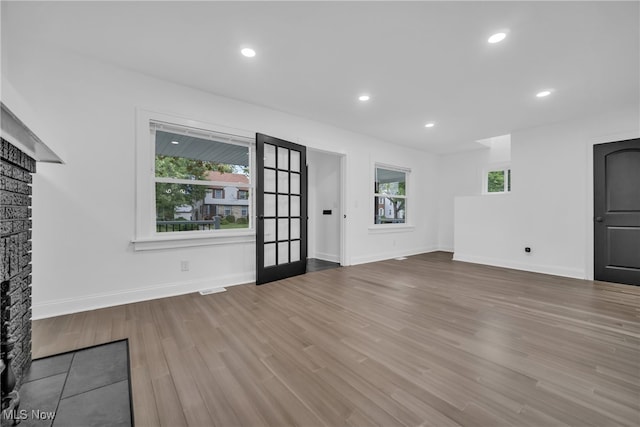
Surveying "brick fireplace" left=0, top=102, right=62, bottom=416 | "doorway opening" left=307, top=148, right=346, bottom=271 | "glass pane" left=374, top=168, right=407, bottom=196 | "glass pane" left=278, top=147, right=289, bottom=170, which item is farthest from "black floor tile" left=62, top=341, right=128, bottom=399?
"glass pane" left=374, top=168, right=407, bottom=196

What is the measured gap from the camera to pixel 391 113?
13.8 feet

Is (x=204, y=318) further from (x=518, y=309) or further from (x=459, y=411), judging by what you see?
(x=518, y=309)

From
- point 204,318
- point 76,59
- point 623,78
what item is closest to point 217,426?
point 204,318

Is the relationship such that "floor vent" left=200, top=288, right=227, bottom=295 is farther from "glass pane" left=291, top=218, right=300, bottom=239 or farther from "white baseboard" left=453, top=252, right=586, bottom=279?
"white baseboard" left=453, top=252, right=586, bottom=279

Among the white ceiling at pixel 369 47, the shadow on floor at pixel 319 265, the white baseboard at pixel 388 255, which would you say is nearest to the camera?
the white ceiling at pixel 369 47

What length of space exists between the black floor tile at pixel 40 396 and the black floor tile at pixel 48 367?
52 mm

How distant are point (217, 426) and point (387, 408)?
814 millimetres

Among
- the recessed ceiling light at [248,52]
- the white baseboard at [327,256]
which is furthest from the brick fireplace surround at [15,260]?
the white baseboard at [327,256]

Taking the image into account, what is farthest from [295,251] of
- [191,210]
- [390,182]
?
[390,182]

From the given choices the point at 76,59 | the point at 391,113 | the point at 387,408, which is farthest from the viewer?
the point at 391,113

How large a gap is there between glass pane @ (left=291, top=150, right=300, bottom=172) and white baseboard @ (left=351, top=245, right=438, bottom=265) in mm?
2031

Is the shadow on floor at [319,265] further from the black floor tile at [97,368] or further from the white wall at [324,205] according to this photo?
the black floor tile at [97,368]

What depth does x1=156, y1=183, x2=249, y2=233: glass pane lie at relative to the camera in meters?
3.24

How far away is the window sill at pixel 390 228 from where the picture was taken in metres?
5.55
